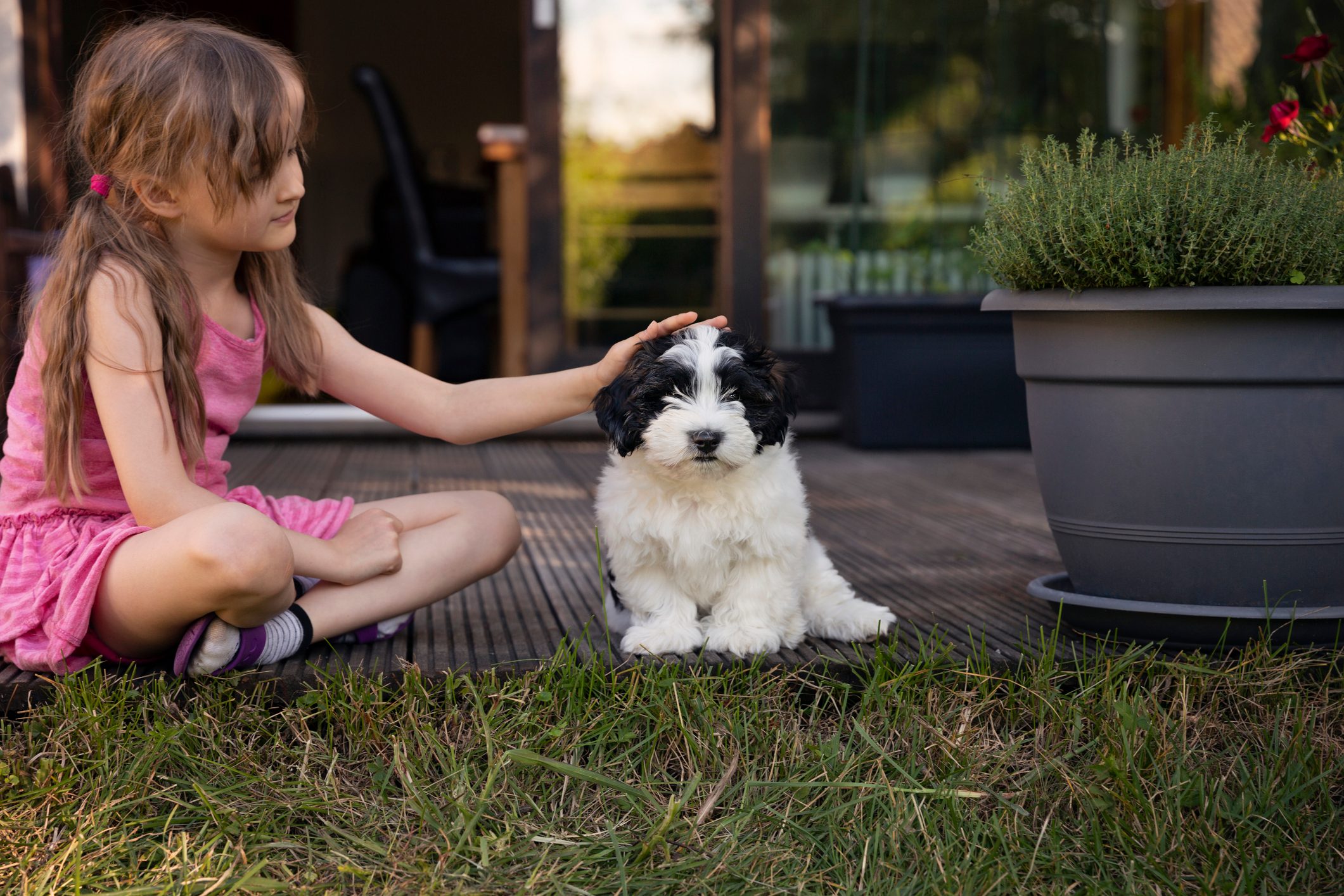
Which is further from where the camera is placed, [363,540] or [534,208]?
[534,208]

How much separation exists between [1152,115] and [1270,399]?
14.9 ft

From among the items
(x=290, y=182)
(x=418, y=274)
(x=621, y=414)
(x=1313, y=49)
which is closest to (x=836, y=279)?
(x=418, y=274)

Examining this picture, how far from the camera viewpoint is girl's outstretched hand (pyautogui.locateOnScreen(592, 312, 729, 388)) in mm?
2283

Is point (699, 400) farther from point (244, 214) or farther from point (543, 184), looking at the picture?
point (543, 184)

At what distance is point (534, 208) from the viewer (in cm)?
585

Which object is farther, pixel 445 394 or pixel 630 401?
pixel 445 394

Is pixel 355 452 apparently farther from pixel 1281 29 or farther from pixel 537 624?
pixel 1281 29

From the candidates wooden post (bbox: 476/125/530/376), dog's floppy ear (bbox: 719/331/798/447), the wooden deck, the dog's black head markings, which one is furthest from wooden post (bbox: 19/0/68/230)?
dog's floppy ear (bbox: 719/331/798/447)

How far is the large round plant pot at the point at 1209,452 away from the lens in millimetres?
2170

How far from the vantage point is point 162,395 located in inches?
82.7

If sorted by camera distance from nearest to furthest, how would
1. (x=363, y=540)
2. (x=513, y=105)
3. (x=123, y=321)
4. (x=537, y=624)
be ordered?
1. (x=123, y=321)
2. (x=363, y=540)
3. (x=537, y=624)
4. (x=513, y=105)

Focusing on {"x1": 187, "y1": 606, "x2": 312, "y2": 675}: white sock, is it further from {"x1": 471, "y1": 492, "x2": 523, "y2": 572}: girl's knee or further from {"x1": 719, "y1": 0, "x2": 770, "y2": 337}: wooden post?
{"x1": 719, "y1": 0, "x2": 770, "y2": 337}: wooden post

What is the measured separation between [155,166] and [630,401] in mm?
947

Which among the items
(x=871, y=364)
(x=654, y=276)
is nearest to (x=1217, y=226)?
(x=871, y=364)
